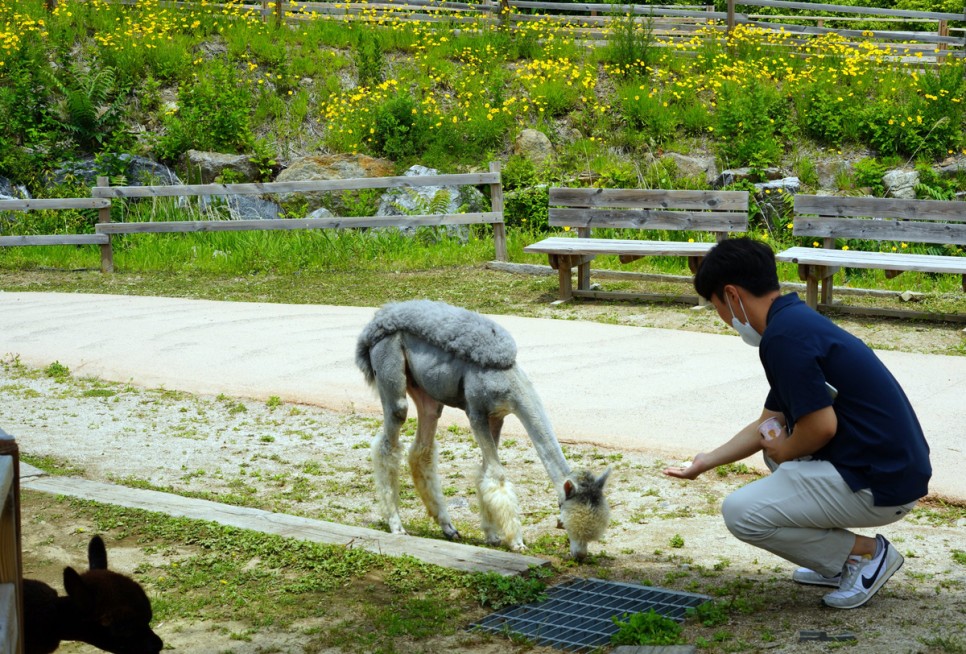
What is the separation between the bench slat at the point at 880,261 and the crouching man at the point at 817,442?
657cm

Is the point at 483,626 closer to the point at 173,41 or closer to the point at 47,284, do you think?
the point at 47,284

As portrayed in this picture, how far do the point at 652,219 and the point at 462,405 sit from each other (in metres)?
7.74

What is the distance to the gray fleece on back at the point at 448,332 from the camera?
5.07 m

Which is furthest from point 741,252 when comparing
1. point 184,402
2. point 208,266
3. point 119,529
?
point 208,266

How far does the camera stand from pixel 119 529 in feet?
18.1

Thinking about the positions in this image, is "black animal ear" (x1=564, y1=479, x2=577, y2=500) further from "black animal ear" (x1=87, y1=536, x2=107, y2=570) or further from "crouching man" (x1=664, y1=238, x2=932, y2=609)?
"black animal ear" (x1=87, y1=536, x2=107, y2=570)

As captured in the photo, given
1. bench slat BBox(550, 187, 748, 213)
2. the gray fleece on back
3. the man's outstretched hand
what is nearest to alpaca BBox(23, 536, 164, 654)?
the gray fleece on back

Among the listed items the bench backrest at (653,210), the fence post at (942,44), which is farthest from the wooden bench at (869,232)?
the fence post at (942,44)

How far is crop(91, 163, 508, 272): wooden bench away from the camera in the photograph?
46.5 ft

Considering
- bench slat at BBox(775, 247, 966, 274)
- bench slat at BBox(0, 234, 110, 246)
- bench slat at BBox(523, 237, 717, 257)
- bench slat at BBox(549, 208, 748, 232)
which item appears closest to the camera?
bench slat at BBox(775, 247, 966, 274)

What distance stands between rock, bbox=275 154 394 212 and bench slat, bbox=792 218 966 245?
24.1 ft

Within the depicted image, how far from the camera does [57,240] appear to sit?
14.8m

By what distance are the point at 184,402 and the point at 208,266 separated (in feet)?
20.8

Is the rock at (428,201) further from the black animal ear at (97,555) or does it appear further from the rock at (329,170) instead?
the black animal ear at (97,555)
